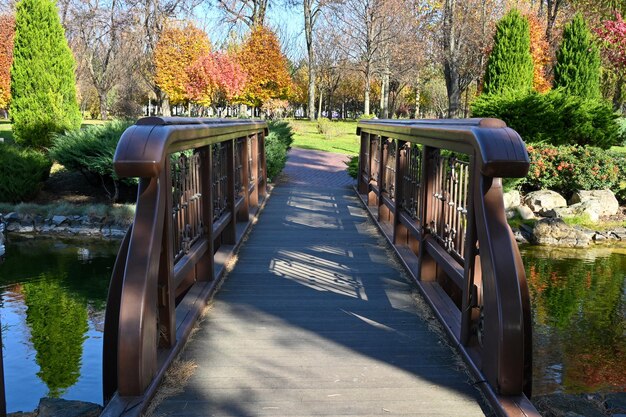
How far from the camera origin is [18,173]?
14031mm

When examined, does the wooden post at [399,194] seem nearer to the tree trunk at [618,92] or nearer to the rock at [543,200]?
the rock at [543,200]

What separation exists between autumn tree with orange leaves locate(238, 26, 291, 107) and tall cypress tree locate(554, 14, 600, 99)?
698 inches

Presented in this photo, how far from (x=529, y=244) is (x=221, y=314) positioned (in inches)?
338

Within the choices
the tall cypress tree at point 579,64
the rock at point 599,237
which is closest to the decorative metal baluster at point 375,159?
the rock at point 599,237

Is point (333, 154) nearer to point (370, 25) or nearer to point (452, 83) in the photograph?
point (452, 83)

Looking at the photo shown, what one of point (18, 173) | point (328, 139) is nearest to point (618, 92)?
point (328, 139)

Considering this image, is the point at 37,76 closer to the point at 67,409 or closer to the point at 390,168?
the point at 390,168

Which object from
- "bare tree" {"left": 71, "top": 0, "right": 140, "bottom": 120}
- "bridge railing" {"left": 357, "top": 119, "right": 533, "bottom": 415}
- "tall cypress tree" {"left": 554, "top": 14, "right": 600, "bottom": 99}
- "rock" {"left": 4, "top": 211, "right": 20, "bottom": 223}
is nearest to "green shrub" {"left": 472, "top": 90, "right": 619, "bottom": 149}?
"tall cypress tree" {"left": 554, "top": 14, "right": 600, "bottom": 99}

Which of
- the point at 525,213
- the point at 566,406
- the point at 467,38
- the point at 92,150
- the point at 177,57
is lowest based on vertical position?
the point at 525,213

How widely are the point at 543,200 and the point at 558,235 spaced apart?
78.6 inches

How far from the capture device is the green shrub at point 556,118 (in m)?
15.7

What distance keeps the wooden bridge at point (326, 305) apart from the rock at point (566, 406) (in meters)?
0.52

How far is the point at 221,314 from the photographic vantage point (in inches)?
181

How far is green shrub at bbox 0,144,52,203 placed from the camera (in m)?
13.8
